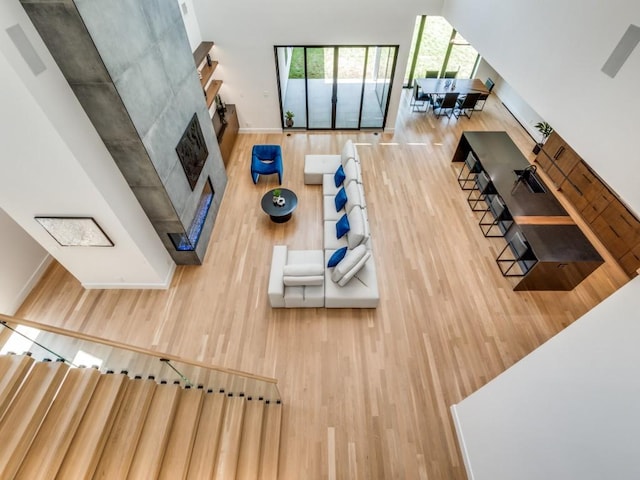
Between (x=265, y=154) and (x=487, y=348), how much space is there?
5.91 meters

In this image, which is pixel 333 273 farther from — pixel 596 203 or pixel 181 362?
pixel 596 203

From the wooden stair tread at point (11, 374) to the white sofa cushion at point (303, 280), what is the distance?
2.89m

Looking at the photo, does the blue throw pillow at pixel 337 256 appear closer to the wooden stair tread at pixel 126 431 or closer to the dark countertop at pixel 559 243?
the wooden stair tread at pixel 126 431

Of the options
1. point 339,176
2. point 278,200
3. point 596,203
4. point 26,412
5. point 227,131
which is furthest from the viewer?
point 227,131

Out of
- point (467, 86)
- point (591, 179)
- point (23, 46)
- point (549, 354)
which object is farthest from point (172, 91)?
point (467, 86)

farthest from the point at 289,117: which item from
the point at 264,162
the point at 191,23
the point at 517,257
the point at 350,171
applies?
the point at 517,257

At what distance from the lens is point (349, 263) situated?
471 centimetres

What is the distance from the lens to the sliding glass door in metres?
7.73

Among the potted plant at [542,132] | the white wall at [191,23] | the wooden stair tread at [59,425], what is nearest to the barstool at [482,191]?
the potted plant at [542,132]

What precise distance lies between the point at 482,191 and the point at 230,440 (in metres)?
6.30

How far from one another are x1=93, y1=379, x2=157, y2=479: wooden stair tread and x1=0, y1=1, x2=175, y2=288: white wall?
2.07 meters

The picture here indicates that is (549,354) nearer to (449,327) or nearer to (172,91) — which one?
(449,327)

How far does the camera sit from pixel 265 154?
24.0ft

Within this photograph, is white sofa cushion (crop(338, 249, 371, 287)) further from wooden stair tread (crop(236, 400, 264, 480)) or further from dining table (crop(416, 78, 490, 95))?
dining table (crop(416, 78, 490, 95))
